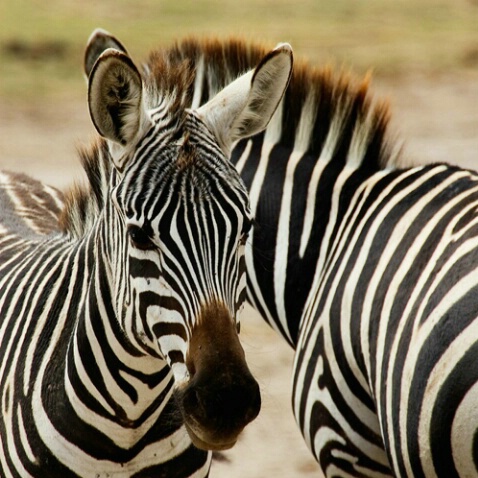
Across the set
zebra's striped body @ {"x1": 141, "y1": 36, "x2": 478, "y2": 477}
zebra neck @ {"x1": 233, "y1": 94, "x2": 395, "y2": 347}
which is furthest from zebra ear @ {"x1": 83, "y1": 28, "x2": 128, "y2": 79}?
zebra neck @ {"x1": 233, "y1": 94, "x2": 395, "y2": 347}

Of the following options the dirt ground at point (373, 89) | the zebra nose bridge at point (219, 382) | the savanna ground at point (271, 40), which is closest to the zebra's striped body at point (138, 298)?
the zebra nose bridge at point (219, 382)

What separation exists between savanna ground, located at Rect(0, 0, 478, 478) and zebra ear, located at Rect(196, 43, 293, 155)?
483cm

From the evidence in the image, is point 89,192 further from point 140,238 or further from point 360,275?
point 360,275

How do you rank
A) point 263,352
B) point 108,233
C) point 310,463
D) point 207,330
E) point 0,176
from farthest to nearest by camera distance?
point 263,352 < point 310,463 < point 0,176 < point 108,233 < point 207,330

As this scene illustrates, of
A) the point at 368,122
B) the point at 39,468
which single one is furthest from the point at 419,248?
the point at 39,468

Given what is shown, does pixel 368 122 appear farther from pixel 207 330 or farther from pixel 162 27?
pixel 162 27

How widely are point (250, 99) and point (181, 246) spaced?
2.38ft

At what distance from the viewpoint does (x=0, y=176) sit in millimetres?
5789

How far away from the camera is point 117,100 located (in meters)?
3.29

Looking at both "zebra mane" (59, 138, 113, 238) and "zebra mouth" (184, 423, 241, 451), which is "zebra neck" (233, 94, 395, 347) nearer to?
"zebra mane" (59, 138, 113, 238)

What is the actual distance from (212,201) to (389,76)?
14.3m

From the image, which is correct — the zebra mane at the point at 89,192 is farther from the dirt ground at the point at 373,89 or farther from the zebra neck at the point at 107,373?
the dirt ground at the point at 373,89

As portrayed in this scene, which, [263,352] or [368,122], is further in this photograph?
[263,352]

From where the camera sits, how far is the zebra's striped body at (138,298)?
10.3 ft
